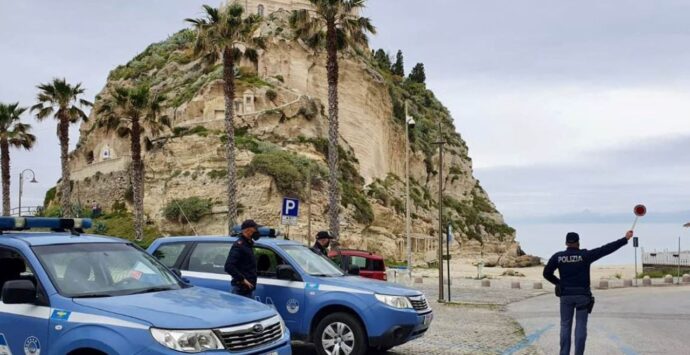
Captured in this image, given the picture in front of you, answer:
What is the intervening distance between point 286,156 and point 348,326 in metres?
39.4

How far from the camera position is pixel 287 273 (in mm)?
9094

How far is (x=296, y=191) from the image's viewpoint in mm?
45688

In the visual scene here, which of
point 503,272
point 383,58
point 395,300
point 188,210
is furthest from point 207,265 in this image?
point 383,58

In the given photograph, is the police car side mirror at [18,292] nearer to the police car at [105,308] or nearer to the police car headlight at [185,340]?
the police car at [105,308]

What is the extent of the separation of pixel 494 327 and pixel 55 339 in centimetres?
1065

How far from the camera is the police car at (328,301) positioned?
28.6 ft

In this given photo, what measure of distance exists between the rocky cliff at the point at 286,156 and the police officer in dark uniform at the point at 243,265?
93.8 ft

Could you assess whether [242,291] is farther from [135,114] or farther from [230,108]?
[135,114]

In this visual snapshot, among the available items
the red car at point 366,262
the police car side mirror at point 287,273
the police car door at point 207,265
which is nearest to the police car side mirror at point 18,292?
the police car side mirror at point 287,273

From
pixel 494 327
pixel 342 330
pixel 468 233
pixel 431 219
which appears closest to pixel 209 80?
pixel 431 219

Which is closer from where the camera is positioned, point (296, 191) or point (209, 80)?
point (296, 191)

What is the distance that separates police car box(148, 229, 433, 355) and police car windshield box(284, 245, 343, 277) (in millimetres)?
21

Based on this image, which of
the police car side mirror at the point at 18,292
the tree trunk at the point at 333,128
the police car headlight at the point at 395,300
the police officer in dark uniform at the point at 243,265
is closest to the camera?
the police car side mirror at the point at 18,292

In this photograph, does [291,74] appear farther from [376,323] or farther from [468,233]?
[376,323]
